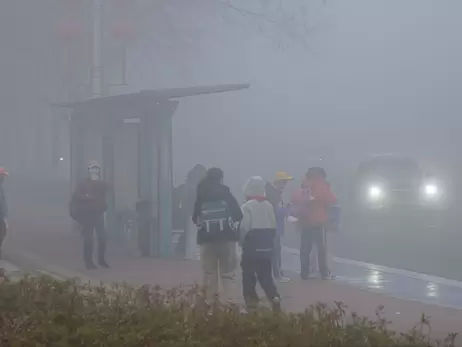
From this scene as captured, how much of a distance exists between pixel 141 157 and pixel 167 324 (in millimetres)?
9874

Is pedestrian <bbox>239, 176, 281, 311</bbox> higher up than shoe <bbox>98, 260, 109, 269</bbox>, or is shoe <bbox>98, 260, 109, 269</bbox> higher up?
pedestrian <bbox>239, 176, 281, 311</bbox>

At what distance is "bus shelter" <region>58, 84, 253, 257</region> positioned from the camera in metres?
15.9

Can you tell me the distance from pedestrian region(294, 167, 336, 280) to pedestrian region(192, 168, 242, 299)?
134 inches

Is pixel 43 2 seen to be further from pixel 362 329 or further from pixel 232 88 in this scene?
pixel 362 329

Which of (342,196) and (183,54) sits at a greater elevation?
(183,54)

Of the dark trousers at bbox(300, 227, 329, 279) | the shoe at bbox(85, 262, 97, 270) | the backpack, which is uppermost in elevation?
the backpack

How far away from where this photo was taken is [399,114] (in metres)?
73.7

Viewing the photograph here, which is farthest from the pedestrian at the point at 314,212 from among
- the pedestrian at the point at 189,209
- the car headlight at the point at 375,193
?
the car headlight at the point at 375,193

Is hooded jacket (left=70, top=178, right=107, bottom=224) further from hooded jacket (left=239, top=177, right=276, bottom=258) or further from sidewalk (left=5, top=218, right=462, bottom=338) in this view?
hooded jacket (left=239, top=177, right=276, bottom=258)

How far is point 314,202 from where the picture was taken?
13.7 m

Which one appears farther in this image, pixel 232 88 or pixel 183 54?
pixel 183 54

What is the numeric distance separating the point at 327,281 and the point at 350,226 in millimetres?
9821

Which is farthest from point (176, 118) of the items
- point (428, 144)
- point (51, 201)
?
point (51, 201)

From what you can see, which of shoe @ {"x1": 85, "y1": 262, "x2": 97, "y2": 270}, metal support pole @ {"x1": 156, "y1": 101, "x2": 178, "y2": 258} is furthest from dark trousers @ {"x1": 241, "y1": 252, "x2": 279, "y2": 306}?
metal support pole @ {"x1": 156, "y1": 101, "x2": 178, "y2": 258}
